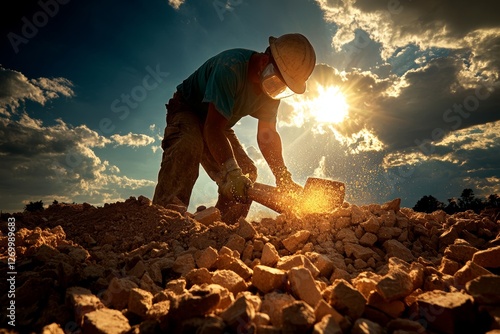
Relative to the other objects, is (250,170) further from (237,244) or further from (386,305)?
(386,305)

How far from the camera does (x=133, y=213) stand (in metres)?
3.32

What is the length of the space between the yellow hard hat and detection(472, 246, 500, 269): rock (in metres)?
2.69

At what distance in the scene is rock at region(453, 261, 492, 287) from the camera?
1.41 m

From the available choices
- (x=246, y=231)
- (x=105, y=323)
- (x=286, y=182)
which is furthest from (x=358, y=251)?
(x=286, y=182)

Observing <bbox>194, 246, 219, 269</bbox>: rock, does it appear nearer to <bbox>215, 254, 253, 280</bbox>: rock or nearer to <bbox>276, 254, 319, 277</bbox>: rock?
<bbox>215, 254, 253, 280</bbox>: rock

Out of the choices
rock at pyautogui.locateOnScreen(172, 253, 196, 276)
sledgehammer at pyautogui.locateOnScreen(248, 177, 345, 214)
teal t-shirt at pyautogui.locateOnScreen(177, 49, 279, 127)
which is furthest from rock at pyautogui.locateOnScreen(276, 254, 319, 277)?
teal t-shirt at pyautogui.locateOnScreen(177, 49, 279, 127)

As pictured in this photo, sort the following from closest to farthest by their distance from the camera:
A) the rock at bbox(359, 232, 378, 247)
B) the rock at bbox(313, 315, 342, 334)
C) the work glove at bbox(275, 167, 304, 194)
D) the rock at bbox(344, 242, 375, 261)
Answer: the rock at bbox(313, 315, 342, 334) < the rock at bbox(344, 242, 375, 261) < the rock at bbox(359, 232, 378, 247) < the work glove at bbox(275, 167, 304, 194)

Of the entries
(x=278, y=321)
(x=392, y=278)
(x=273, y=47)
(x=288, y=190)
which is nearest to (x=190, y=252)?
(x=278, y=321)

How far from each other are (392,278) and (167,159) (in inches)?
135

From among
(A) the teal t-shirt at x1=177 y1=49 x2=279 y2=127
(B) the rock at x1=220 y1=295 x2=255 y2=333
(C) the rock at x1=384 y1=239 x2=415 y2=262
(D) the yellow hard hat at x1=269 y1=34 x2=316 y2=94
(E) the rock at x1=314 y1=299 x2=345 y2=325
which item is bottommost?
(B) the rock at x1=220 y1=295 x2=255 y2=333

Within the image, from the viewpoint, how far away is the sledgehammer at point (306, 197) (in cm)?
326

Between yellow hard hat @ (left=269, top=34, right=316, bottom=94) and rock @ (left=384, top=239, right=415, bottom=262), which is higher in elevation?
yellow hard hat @ (left=269, top=34, right=316, bottom=94)

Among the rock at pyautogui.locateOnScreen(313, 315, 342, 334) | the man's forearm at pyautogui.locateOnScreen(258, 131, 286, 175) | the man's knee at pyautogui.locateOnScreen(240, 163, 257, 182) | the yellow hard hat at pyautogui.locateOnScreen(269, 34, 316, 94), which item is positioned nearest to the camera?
the rock at pyautogui.locateOnScreen(313, 315, 342, 334)

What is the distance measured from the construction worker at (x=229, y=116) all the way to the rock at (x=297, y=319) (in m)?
2.26
